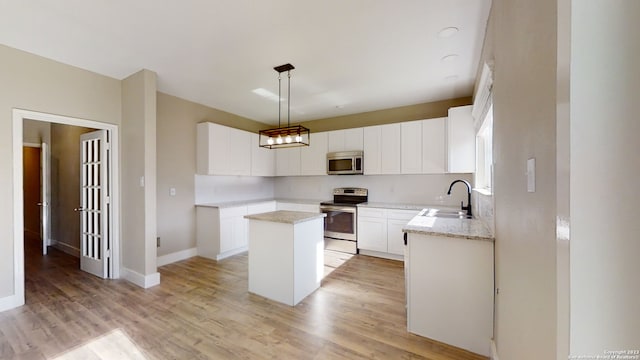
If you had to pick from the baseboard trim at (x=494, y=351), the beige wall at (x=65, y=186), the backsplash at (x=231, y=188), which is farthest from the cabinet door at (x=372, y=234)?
the beige wall at (x=65, y=186)

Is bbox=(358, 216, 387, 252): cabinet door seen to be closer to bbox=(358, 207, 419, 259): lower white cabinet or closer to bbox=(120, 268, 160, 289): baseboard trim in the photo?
bbox=(358, 207, 419, 259): lower white cabinet

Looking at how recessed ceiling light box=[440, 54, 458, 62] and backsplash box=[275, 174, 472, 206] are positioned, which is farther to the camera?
backsplash box=[275, 174, 472, 206]

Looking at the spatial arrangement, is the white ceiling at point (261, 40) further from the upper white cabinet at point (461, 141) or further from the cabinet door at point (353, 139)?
the cabinet door at point (353, 139)

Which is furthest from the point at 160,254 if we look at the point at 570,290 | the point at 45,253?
the point at 570,290

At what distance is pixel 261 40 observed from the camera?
7.95ft

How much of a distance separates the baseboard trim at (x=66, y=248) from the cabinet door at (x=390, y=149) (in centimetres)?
544

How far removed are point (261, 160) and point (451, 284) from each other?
4211 millimetres

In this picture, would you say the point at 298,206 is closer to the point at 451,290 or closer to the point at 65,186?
the point at 451,290

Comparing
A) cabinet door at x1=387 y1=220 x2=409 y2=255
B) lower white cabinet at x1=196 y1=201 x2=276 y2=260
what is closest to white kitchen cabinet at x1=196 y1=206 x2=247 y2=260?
lower white cabinet at x1=196 y1=201 x2=276 y2=260

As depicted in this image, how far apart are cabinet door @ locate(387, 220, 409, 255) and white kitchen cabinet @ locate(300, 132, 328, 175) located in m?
1.69

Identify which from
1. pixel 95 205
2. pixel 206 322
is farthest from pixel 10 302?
pixel 206 322

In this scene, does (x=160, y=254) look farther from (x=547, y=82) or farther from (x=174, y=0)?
(x=547, y=82)

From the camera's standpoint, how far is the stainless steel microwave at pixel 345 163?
4.57 meters

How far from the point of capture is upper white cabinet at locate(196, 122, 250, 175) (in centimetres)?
422
